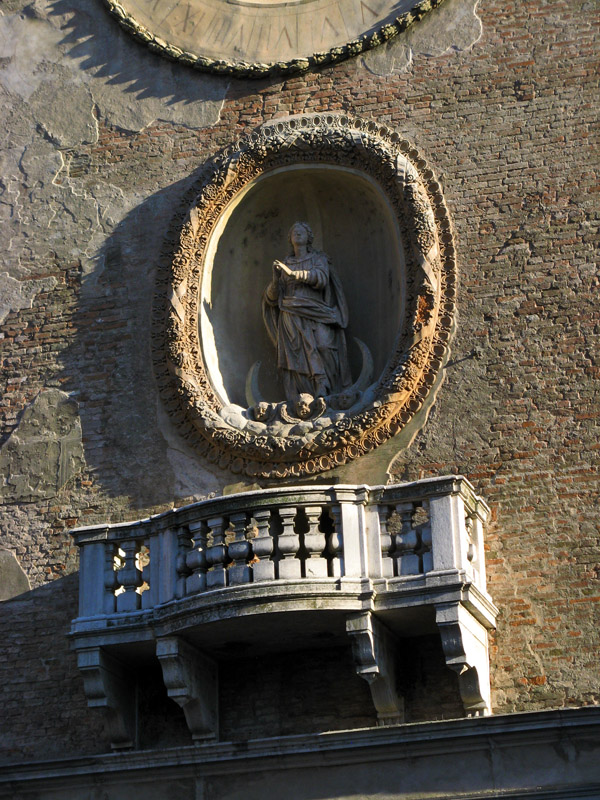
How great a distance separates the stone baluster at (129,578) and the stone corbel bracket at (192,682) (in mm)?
452

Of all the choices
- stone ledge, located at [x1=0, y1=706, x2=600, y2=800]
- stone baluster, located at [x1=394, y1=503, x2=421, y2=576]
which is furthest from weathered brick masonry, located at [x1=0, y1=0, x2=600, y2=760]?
stone baluster, located at [x1=394, y1=503, x2=421, y2=576]

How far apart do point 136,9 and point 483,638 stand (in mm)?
6728

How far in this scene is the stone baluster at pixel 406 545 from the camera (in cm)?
1287

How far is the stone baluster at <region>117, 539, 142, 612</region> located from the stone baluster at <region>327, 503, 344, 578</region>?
161cm

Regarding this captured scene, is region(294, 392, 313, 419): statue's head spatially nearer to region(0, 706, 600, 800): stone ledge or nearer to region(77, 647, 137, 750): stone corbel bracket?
region(77, 647, 137, 750): stone corbel bracket

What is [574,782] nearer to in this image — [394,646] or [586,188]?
[394,646]

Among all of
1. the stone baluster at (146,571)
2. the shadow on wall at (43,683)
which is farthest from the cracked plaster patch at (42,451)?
the stone baluster at (146,571)

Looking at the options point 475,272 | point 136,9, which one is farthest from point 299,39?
point 475,272

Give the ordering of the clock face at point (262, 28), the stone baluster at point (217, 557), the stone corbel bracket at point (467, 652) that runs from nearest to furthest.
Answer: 1. the stone corbel bracket at point (467, 652)
2. the stone baluster at point (217, 557)
3. the clock face at point (262, 28)

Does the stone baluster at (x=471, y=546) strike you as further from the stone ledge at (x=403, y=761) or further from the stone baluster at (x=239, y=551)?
the stone baluster at (x=239, y=551)

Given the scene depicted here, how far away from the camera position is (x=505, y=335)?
1401 cm

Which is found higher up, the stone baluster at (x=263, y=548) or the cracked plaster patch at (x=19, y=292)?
the cracked plaster patch at (x=19, y=292)

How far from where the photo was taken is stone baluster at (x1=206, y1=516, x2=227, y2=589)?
13.0 m

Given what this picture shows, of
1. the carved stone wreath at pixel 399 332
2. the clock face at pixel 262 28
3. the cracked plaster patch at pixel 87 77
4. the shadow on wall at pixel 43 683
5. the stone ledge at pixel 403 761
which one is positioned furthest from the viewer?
the cracked plaster patch at pixel 87 77
